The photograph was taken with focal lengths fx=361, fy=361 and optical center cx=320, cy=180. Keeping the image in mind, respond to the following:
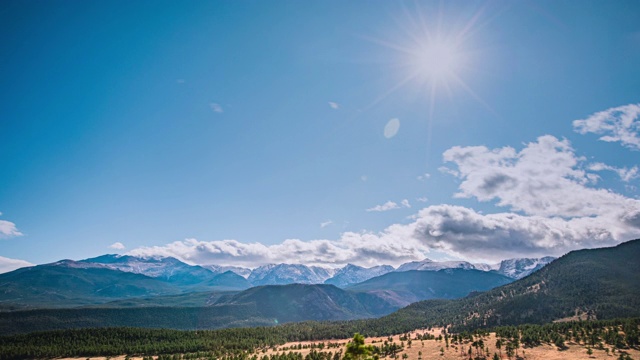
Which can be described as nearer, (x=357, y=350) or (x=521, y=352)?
(x=357, y=350)

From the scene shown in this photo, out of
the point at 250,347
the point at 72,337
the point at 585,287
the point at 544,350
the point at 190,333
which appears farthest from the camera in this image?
the point at 585,287

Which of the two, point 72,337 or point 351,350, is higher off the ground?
point 351,350

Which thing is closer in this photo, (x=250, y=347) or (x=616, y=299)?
(x=250, y=347)

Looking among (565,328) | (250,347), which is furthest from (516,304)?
(250,347)

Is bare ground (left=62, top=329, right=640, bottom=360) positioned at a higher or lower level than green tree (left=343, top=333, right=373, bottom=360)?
lower

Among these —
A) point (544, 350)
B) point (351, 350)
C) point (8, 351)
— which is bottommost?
point (8, 351)

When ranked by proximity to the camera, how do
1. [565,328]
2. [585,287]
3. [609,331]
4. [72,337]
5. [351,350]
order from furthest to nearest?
[585,287] < [72,337] < [565,328] < [609,331] < [351,350]

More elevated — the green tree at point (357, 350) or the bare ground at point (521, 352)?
the green tree at point (357, 350)

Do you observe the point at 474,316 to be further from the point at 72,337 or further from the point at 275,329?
the point at 72,337

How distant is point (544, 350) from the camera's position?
8419cm

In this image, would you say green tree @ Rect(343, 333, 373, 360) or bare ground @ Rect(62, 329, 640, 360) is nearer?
green tree @ Rect(343, 333, 373, 360)

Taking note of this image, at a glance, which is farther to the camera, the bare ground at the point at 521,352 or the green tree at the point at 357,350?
the bare ground at the point at 521,352

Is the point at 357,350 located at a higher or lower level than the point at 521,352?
higher

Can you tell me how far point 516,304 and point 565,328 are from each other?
107037 millimetres
